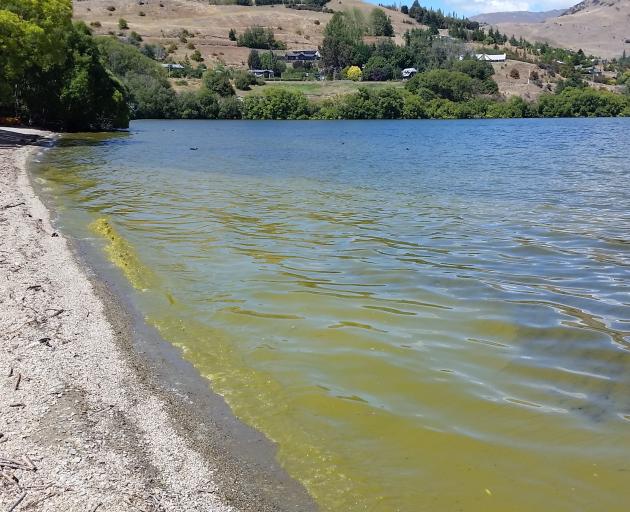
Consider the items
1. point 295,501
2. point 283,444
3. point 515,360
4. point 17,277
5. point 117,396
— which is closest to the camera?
point 295,501

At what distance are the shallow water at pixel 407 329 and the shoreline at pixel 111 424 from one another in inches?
15.7

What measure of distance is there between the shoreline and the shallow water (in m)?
0.40

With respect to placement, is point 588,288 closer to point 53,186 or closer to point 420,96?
point 53,186

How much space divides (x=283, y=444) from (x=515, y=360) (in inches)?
151

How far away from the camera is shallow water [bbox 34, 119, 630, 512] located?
5.91 metres

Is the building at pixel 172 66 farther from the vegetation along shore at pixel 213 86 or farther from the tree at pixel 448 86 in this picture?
the tree at pixel 448 86

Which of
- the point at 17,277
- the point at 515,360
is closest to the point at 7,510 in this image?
the point at 515,360

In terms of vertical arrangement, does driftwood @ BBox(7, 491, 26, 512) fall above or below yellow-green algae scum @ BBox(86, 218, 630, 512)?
above

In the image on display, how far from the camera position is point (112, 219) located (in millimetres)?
19141

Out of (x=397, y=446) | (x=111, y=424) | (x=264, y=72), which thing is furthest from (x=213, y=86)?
(x=397, y=446)

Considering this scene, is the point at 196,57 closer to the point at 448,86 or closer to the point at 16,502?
the point at 448,86

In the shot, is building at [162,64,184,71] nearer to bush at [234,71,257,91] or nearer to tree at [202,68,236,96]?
bush at [234,71,257,91]

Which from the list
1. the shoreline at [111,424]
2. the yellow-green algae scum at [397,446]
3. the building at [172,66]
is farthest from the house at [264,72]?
the yellow-green algae scum at [397,446]

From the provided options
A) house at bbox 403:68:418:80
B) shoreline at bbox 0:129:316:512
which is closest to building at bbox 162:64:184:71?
house at bbox 403:68:418:80
